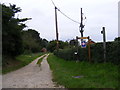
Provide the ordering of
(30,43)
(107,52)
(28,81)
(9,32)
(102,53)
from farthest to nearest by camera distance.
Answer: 1. (30,43)
2. (9,32)
3. (102,53)
4. (107,52)
5. (28,81)

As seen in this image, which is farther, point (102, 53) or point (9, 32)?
point (9, 32)

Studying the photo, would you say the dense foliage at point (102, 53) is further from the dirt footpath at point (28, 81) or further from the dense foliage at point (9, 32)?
the dense foliage at point (9, 32)

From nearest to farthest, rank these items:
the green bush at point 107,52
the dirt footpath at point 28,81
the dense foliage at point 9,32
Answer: the dirt footpath at point 28,81, the green bush at point 107,52, the dense foliage at point 9,32

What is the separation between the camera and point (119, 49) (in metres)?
10.1

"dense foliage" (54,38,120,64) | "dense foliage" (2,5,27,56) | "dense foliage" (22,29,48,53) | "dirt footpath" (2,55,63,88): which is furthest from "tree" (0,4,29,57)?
"dense foliage" (22,29,48,53)

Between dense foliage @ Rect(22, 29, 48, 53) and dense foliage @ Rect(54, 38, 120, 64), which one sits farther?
dense foliage @ Rect(22, 29, 48, 53)

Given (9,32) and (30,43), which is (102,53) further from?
(30,43)

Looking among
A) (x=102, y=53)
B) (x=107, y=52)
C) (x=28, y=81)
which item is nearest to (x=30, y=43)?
(x=102, y=53)

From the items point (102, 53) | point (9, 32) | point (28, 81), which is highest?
point (9, 32)

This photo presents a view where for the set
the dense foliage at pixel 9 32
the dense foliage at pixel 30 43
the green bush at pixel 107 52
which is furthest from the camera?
the dense foliage at pixel 30 43

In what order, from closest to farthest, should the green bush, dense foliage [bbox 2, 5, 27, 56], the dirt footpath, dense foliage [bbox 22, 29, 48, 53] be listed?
the dirt footpath
the green bush
dense foliage [bbox 2, 5, 27, 56]
dense foliage [bbox 22, 29, 48, 53]

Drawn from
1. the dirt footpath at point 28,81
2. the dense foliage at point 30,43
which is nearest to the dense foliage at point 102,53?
the dirt footpath at point 28,81

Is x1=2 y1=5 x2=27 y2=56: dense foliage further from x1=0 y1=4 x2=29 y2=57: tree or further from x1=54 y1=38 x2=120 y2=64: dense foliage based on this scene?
x1=54 y1=38 x2=120 y2=64: dense foliage

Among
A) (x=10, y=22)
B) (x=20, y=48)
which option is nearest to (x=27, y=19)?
(x=20, y=48)
